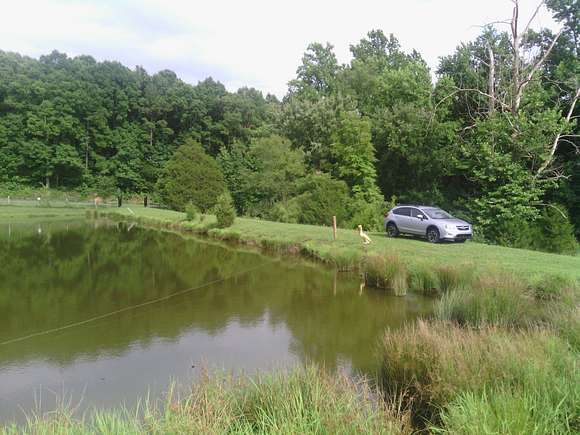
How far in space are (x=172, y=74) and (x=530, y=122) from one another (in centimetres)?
6315

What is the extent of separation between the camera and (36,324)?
995cm

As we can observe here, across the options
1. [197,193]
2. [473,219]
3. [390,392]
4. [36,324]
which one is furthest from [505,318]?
[197,193]

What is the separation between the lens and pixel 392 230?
2077 cm

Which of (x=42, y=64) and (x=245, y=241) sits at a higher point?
(x=42, y=64)

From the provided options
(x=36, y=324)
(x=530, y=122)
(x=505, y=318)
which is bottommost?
(x=36, y=324)

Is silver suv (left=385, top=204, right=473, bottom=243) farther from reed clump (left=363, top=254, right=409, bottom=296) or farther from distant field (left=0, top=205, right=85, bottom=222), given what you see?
distant field (left=0, top=205, right=85, bottom=222)

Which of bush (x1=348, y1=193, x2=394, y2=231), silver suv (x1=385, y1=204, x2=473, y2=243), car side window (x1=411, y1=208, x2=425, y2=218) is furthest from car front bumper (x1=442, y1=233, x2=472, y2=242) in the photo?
bush (x1=348, y1=193, x2=394, y2=231)

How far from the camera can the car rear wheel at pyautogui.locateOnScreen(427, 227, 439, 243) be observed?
18.5 m

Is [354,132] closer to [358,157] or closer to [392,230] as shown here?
[358,157]

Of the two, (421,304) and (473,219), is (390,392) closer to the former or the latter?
(421,304)

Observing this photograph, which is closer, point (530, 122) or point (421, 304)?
point (421, 304)

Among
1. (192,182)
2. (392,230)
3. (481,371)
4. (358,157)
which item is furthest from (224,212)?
(481,371)

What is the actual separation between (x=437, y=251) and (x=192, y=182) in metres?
31.3

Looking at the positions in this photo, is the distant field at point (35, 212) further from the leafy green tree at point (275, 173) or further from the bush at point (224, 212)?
the bush at point (224, 212)
